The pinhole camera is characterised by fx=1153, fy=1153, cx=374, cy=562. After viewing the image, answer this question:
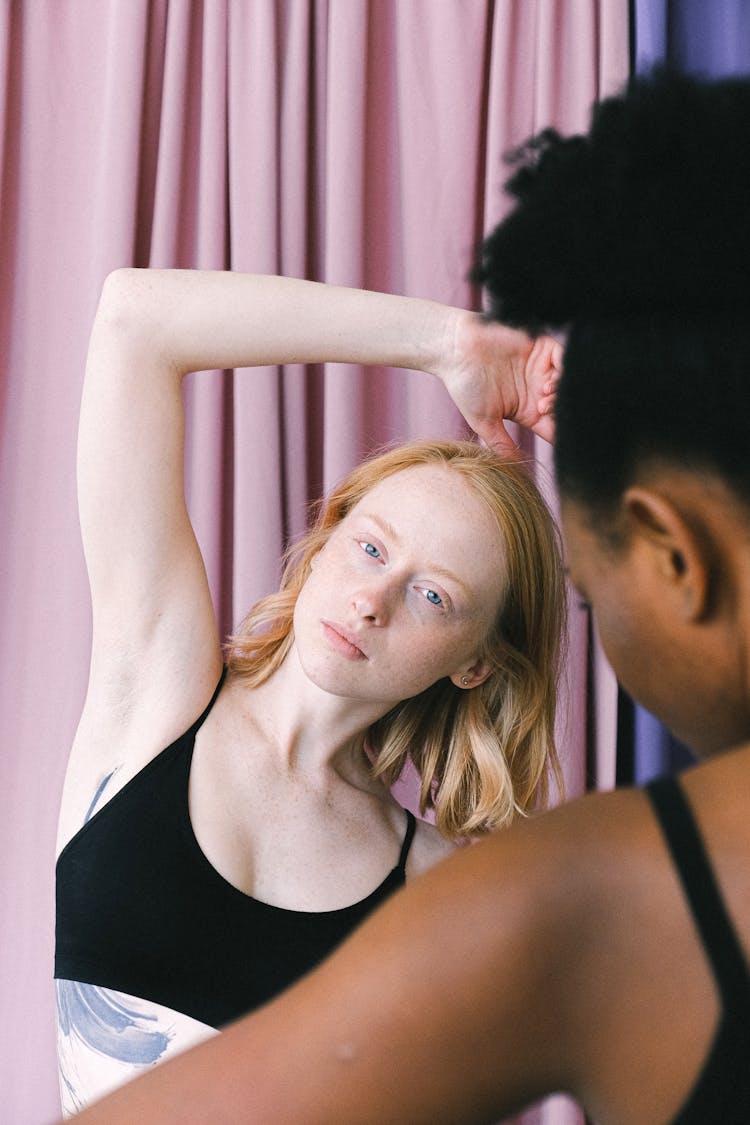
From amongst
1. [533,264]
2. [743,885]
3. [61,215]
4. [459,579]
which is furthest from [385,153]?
[743,885]

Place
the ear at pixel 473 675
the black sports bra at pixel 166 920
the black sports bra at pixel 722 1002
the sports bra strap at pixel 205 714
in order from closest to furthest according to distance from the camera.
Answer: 1. the black sports bra at pixel 722 1002
2. the black sports bra at pixel 166 920
3. the sports bra strap at pixel 205 714
4. the ear at pixel 473 675

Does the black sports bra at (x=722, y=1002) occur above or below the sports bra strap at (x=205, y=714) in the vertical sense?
above

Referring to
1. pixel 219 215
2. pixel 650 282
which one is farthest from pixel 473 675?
pixel 650 282

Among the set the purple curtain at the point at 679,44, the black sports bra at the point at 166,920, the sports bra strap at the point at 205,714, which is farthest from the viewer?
the purple curtain at the point at 679,44

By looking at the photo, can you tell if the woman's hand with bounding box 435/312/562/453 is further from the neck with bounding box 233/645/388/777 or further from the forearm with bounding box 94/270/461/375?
the neck with bounding box 233/645/388/777

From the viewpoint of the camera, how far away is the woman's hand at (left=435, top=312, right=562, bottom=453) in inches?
54.8

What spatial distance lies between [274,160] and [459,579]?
81 centimetres

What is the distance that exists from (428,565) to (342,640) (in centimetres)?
13

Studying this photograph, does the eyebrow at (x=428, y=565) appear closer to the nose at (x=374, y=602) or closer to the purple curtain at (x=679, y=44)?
the nose at (x=374, y=602)

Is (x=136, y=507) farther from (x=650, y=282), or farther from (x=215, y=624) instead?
(x=650, y=282)

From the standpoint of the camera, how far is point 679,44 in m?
1.81

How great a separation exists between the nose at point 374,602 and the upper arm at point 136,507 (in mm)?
189

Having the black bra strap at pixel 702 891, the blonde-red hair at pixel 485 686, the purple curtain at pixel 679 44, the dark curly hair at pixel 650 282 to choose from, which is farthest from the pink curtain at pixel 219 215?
the black bra strap at pixel 702 891

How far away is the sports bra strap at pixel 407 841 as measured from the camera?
4.52ft
